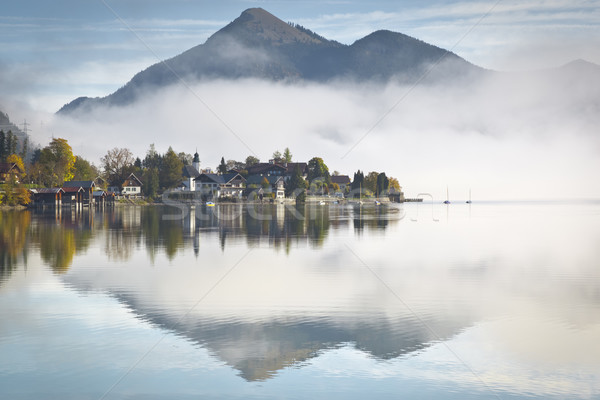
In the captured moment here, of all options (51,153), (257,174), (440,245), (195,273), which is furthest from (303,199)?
(195,273)

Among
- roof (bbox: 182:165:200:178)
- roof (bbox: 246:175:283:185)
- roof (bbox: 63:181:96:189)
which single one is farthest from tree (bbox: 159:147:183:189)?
roof (bbox: 63:181:96:189)

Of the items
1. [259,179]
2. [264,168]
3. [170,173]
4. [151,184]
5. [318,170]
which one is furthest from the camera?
[264,168]

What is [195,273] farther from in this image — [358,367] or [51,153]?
[51,153]

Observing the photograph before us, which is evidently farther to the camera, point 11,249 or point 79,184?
point 79,184

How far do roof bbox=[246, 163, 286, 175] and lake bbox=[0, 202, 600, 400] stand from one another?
14644 centimetres

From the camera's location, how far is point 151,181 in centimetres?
12381

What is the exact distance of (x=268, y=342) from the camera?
436 inches

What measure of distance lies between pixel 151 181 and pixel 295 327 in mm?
116970

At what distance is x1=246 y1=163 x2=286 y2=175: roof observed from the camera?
170750 millimetres

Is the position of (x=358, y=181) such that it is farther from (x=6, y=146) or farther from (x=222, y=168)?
(x=6, y=146)

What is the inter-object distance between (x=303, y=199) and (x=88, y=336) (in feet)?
428

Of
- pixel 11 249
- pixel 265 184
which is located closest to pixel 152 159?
pixel 265 184

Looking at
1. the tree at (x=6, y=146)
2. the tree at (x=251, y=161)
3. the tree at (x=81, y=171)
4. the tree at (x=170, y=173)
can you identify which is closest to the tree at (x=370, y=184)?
the tree at (x=251, y=161)

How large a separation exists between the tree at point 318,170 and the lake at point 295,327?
142666 millimetres
